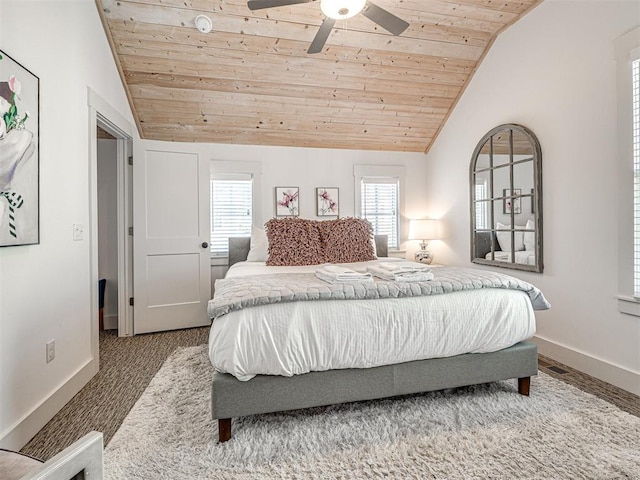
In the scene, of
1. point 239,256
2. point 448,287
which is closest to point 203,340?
point 239,256

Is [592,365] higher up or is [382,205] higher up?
[382,205]

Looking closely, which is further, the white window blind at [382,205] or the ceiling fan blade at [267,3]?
the white window blind at [382,205]

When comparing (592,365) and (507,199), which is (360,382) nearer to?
(592,365)

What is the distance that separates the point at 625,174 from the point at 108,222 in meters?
4.78

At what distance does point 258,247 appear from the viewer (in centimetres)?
373

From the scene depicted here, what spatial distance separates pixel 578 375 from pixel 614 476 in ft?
4.01

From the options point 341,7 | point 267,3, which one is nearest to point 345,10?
point 341,7

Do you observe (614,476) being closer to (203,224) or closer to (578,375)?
(578,375)

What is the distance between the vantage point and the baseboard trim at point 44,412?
5.48ft

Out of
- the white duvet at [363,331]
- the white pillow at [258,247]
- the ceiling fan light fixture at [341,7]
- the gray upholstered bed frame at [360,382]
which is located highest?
the ceiling fan light fixture at [341,7]

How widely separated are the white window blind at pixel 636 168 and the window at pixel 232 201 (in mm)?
3401

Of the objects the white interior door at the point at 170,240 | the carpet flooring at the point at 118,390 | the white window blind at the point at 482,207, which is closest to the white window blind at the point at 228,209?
the white interior door at the point at 170,240

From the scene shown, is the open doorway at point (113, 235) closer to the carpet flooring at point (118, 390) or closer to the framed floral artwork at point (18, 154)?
the carpet flooring at point (118, 390)

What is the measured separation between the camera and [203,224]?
3859 millimetres
